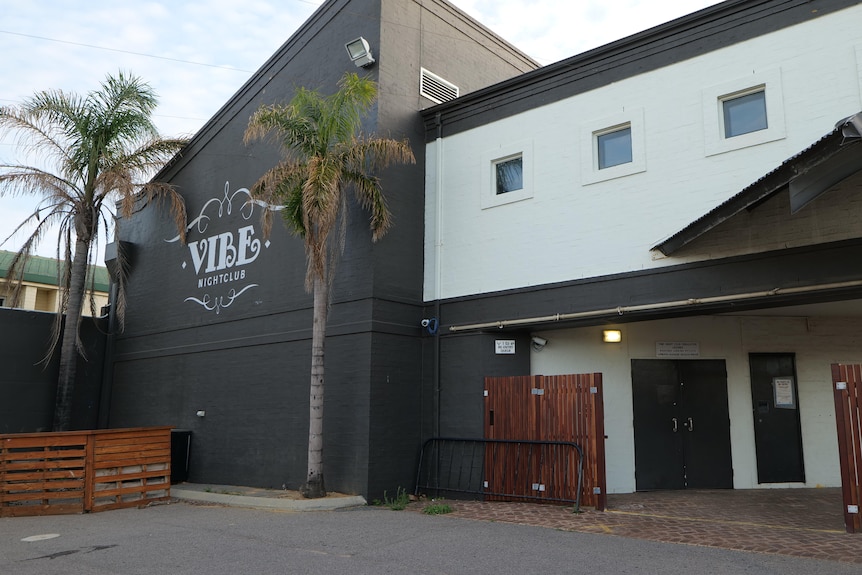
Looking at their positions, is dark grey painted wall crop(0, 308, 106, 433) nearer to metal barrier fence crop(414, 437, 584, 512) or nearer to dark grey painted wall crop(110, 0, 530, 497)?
dark grey painted wall crop(110, 0, 530, 497)

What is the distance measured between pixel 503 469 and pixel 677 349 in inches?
154

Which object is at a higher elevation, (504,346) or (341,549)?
(504,346)

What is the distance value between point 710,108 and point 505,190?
3.67 meters

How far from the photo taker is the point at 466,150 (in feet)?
42.9

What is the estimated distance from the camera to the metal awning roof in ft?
23.5

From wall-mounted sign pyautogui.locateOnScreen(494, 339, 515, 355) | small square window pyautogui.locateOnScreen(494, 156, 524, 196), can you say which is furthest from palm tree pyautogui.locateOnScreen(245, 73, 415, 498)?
wall-mounted sign pyautogui.locateOnScreen(494, 339, 515, 355)

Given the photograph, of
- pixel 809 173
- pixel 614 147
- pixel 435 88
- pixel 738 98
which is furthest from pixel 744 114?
pixel 435 88

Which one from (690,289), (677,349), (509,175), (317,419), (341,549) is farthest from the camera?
(677,349)

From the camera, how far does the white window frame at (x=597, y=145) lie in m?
10.9

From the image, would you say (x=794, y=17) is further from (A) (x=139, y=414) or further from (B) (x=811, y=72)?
(A) (x=139, y=414)

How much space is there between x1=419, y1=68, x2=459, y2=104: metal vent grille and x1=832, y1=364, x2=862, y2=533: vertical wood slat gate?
28.9 feet

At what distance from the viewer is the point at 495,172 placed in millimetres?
12766

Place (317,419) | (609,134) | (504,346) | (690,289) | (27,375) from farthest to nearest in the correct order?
1. (27,375)
2. (504,346)
3. (609,134)
4. (317,419)
5. (690,289)

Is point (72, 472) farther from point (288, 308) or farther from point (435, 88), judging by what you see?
point (435, 88)
